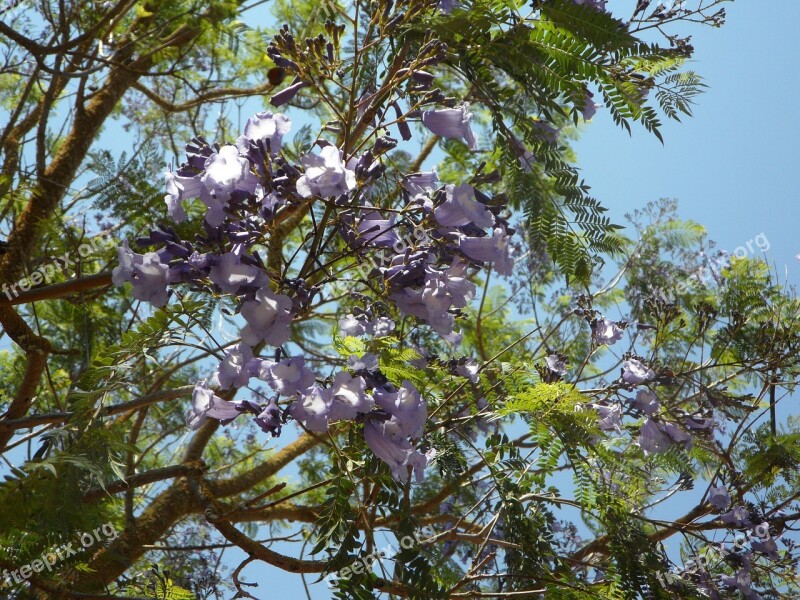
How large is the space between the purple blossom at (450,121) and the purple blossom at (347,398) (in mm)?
706

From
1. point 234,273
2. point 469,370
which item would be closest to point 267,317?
point 234,273

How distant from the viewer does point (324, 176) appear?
1587 millimetres

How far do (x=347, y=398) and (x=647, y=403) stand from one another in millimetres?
2046

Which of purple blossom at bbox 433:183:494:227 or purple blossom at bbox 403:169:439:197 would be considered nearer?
purple blossom at bbox 433:183:494:227

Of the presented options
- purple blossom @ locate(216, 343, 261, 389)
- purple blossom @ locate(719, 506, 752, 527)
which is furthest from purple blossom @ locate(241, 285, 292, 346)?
purple blossom @ locate(719, 506, 752, 527)

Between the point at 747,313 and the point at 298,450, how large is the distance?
3.05 meters

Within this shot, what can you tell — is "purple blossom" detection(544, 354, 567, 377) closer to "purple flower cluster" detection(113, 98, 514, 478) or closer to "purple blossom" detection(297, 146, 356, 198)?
"purple flower cluster" detection(113, 98, 514, 478)

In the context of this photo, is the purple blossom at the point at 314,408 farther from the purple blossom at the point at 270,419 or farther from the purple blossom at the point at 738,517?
the purple blossom at the point at 738,517

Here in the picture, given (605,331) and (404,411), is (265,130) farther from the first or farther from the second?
(605,331)

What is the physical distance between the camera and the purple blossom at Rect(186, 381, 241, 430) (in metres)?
1.79

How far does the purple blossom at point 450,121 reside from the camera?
189 centimetres

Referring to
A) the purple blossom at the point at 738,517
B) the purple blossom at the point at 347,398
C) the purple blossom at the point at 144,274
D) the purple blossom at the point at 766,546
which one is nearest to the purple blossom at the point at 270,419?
the purple blossom at the point at 347,398

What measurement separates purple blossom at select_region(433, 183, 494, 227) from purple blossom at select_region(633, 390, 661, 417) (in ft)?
6.18

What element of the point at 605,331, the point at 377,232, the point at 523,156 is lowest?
the point at 377,232
